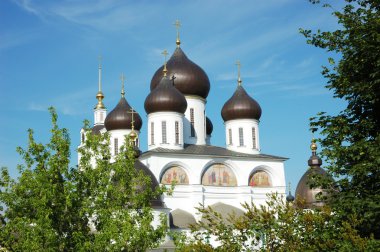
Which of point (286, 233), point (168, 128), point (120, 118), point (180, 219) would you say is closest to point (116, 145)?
point (120, 118)

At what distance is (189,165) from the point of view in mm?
32062

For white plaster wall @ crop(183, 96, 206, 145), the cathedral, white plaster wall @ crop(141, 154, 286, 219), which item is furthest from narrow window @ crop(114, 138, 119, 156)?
white plaster wall @ crop(141, 154, 286, 219)

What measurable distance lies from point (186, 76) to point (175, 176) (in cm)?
712

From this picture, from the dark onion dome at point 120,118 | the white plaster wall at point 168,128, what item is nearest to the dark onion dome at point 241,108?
the white plaster wall at point 168,128

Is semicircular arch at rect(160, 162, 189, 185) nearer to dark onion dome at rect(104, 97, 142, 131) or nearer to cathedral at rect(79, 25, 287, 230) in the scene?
cathedral at rect(79, 25, 287, 230)

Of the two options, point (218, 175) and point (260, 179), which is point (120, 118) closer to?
point (218, 175)

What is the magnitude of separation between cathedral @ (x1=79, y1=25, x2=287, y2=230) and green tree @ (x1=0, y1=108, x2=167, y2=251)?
42.5ft

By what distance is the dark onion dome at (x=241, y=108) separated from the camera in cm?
3566

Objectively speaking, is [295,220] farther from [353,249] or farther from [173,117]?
[173,117]

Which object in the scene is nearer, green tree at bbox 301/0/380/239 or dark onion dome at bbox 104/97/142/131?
green tree at bbox 301/0/380/239

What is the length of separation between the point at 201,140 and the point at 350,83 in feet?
73.4

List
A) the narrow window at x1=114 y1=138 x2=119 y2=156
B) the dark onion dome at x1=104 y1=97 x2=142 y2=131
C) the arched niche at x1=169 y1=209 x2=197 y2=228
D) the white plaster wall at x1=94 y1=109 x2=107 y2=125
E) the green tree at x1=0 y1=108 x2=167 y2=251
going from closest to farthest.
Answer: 1. the green tree at x1=0 y1=108 x2=167 y2=251
2. the arched niche at x1=169 y1=209 x2=197 y2=228
3. the narrow window at x1=114 y1=138 x2=119 y2=156
4. the dark onion dome at x1=104 y1=97 x2=142 y2=131
5. the white plaster wall at x1=94 y1=109 x2=107 y2=125

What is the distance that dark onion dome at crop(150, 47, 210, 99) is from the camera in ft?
118

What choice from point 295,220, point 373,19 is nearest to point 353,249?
point 295,220
